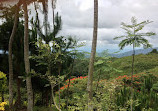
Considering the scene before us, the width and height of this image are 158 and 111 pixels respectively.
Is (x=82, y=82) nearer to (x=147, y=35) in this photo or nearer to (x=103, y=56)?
(x=103, y=56)

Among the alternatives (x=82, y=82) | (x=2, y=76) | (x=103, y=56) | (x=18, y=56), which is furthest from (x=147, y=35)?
(x=2, y=76)

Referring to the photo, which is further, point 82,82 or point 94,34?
point 82,82

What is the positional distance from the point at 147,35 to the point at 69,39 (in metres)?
2.49

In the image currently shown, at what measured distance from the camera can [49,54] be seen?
4664 mm

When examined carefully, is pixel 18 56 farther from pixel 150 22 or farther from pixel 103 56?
pixel 150 22

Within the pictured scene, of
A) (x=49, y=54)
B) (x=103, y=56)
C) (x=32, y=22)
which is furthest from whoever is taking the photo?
(x=32, y=22)

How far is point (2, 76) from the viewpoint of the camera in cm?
735

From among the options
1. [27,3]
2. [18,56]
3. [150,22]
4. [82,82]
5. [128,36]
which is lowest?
[82,82]

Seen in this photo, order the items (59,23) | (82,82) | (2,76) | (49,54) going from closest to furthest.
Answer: (49,54)
(59,23)
(2,76)
(82,82)

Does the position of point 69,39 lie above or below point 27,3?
below

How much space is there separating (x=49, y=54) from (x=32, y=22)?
2670mm

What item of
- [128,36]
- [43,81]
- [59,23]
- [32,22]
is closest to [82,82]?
[43,81]

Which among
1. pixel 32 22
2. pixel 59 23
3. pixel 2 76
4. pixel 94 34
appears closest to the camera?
pixel 94 34

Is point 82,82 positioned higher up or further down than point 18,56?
further down
